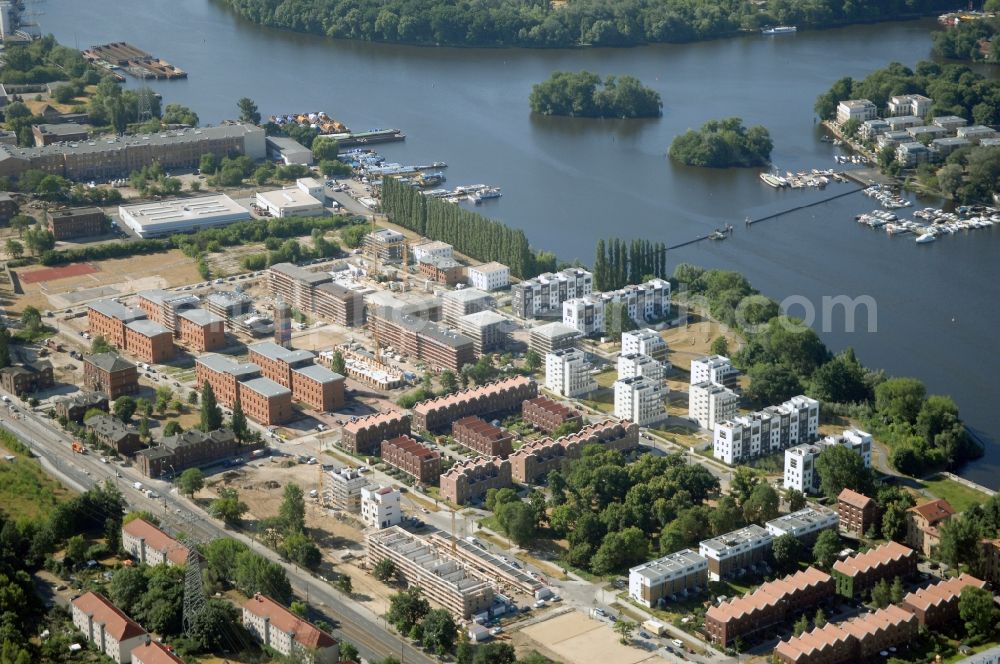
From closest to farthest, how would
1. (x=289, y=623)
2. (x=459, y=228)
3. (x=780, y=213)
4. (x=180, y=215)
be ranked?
(x=289, y=623) < (x=459, y=228) < (x=180, y=215) < (x=780, y=213)

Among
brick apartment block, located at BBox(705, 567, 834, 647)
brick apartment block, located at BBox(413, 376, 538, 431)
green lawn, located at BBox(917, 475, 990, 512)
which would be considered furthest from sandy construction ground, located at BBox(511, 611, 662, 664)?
brick apartment block, located at BBox(413, 376, 538, 431)

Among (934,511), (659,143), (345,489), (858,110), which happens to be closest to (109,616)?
(345,489)

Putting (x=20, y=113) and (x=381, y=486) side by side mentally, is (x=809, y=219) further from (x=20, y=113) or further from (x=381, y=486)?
(x=20, y=113)

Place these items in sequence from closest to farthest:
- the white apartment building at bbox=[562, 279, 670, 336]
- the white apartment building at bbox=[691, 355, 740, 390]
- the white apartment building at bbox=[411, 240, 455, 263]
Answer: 1. the white apartment building at bbox=[691, 355, 740, 390]
2. the white apartment building at bbox=[562, 279, 670, 336]
3. the white apartment building at bbox=[411, 240, 455, 263]

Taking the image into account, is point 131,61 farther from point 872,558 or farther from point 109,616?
point 872,558

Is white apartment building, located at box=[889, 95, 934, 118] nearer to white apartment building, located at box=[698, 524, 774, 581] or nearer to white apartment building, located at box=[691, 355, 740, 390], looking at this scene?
white apartment building, located at box=[691, 355, 740, 390]

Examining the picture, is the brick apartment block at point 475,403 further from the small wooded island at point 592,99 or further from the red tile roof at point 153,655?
the small wooded island at point 592,99
